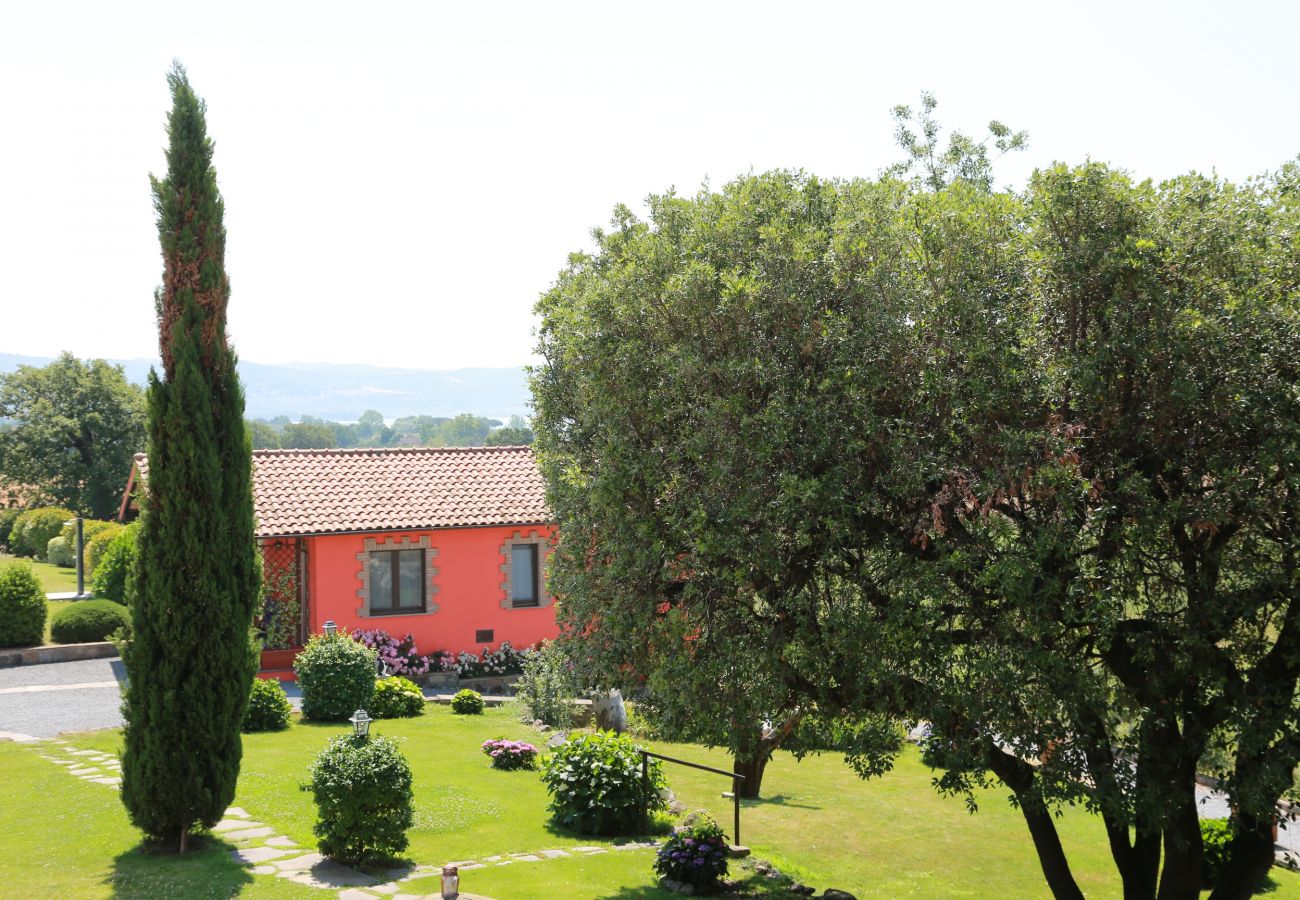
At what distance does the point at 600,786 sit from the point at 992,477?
25.4 feet

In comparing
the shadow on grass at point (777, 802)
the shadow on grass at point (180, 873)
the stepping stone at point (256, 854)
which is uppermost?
the shadow on grass at point (180, 873)

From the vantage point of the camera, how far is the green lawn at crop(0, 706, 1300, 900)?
11594 millimetres

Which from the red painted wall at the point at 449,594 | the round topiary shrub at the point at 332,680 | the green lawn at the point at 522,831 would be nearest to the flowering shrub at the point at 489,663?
the red painted wall at the point at 449,594

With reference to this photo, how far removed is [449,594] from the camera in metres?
26.1

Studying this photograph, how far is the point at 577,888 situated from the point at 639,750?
3067 mm

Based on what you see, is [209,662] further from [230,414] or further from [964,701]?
[964,701]

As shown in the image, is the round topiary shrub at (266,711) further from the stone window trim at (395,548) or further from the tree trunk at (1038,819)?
the tree trunk at (1038,819)

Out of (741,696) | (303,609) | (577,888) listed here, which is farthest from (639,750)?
(303,609)

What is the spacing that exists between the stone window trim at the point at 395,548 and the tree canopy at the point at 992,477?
15909 millimetres

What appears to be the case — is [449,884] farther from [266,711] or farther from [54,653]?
[54,653]

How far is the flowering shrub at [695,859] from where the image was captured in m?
12.3

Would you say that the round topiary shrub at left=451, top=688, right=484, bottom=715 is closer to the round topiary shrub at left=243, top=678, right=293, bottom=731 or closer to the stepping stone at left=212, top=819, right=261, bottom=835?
the round topiary shrub at left=243, top=678, right=293, bottom=731

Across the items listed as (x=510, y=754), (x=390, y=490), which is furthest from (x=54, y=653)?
(x=510, y=754)

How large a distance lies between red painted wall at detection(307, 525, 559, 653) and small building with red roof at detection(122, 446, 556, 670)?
0.08ft
